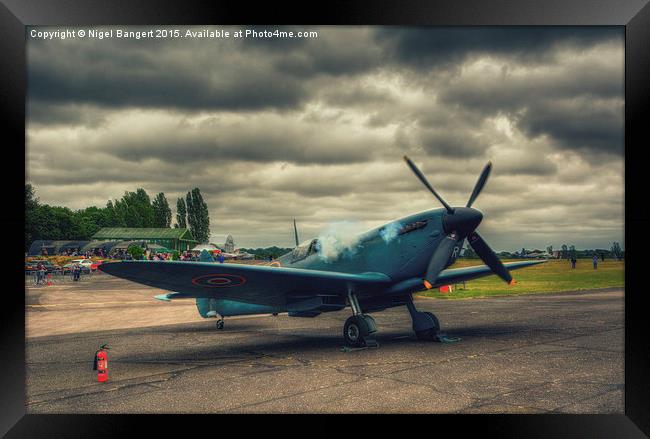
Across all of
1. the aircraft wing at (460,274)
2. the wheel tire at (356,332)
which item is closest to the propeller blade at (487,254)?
the aircraft wing at (460,274)

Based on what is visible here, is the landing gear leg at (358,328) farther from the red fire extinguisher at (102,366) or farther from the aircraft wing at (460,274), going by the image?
the red fire extinguisher at (102,366)

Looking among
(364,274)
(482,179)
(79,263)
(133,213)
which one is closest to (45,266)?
(79,263)

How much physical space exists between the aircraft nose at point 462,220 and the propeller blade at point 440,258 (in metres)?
0.18

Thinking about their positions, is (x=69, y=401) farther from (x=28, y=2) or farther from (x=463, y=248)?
(x=463, y=248)

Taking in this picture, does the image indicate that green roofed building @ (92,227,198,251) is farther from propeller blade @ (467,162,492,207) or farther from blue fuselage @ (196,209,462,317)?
propeller blade @ (467,162,492,207)

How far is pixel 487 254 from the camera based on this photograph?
35.7 feet

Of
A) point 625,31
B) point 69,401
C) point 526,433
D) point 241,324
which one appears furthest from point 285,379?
point 241,324

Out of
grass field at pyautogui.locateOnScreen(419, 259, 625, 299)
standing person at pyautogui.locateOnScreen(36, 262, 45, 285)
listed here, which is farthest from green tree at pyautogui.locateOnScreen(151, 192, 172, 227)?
grass field at pyautogui.locateOnScreen(419, 259, 625, 299)

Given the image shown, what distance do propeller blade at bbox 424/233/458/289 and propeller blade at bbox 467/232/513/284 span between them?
57 cm

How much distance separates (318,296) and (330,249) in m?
1.20

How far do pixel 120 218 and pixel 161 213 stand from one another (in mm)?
2454

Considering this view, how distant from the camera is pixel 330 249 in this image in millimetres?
11930

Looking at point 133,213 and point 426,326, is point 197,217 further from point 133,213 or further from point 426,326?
point 426,326

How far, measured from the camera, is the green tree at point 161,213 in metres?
29.9
